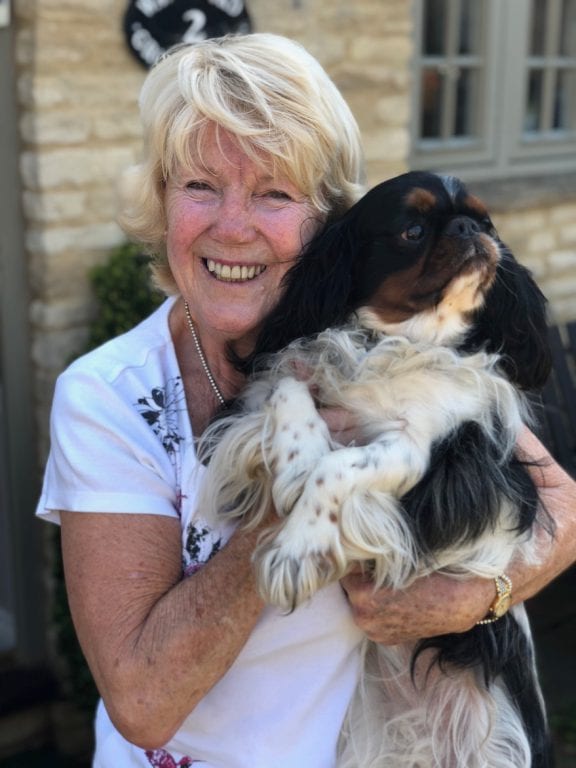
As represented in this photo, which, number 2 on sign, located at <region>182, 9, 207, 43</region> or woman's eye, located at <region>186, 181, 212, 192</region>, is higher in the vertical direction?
woman's eye, located at <region>186, 181, 212, 192</region>

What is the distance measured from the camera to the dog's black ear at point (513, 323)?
1.97 m

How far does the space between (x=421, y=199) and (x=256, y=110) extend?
33 centimetres

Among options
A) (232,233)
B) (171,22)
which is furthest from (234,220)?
(171,22)

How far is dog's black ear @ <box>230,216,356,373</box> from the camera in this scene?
1.95m

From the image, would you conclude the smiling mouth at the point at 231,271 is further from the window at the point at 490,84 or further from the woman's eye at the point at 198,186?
the window at the point at 490,84

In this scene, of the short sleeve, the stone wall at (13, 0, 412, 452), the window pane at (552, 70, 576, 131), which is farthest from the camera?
the window pane at (552, 70, 576, 131)

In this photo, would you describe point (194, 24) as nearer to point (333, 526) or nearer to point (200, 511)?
point (200, 511)

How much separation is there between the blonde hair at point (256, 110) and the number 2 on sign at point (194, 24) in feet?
6.27

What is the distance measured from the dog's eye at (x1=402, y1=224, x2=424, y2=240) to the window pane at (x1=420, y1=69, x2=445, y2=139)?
4.21 metres

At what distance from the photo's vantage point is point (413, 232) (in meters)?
1.88

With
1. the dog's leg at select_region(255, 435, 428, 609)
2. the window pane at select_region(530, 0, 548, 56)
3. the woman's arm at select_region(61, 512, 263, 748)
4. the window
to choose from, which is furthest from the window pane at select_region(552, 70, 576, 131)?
the woman's arm at select_region(61, 512, 263, 748)

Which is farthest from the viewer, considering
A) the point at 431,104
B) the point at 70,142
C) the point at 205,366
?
the point at 431,104

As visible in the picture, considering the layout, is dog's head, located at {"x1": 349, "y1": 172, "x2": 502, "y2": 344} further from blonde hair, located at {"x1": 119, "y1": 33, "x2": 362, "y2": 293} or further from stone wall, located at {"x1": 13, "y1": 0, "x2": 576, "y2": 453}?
stone wall, located at {"x1": 13, "y1": 0, "x2": 576, "y2": 453}

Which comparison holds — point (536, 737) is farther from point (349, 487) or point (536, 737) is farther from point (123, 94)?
point (123, 94)
